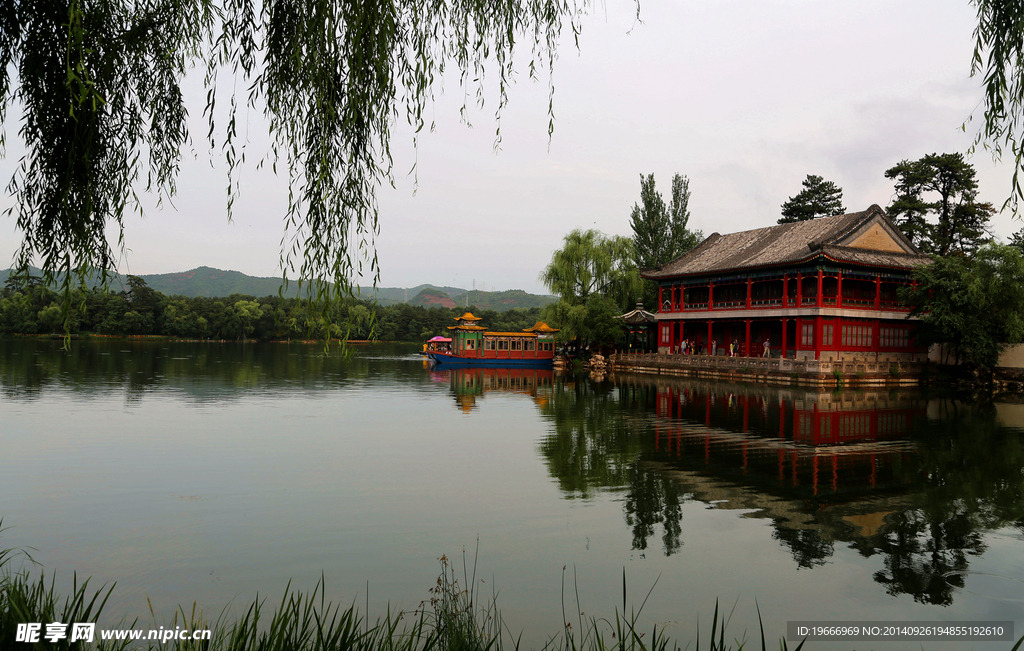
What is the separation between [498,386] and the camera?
93.8 feet

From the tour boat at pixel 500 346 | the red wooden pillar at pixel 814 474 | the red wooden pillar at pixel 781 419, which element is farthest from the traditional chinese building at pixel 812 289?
the red wooden pillar at pixel 814 474

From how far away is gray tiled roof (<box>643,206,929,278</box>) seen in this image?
3039 centimetres

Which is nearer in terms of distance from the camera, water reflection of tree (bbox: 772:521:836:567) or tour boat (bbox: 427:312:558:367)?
water reflection of tree (bbox: 772:521:836:567)

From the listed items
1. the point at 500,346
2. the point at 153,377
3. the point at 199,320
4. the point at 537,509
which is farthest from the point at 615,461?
the point at 199,320

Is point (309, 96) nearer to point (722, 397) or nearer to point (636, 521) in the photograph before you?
point (636, 521)

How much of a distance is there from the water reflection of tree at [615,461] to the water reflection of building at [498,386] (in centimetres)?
269

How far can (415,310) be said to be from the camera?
98.2 meters

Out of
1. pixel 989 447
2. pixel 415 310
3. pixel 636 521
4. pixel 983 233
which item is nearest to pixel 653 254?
pixel 983 233

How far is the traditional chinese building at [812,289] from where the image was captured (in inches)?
1187

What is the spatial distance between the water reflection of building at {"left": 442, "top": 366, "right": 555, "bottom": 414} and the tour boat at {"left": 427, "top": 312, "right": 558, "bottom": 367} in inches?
250

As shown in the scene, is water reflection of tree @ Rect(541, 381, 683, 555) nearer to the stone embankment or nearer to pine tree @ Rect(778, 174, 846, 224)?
the stone embankment

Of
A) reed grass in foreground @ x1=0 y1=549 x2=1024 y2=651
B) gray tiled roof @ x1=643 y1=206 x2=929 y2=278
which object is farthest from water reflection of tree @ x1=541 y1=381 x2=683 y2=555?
gray tiled roof @ x1=643 y1=206 x2=929 y2=278

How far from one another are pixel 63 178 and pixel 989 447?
15.6 meters

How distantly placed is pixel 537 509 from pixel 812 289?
27025 millimetres
